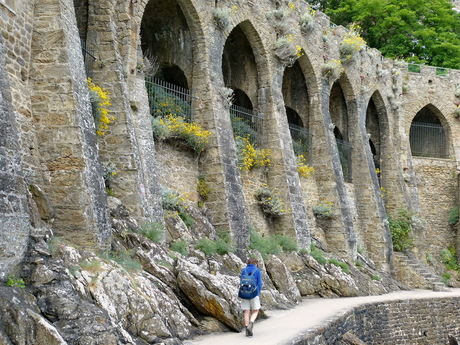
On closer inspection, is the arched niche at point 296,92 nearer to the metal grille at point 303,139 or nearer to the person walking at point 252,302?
the metal grille at point 303,139

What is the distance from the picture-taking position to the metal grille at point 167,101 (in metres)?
14.2

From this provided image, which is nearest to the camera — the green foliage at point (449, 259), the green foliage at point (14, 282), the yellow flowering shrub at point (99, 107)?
the green foliage at point (14, 282)

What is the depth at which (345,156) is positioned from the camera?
22484 millimetres

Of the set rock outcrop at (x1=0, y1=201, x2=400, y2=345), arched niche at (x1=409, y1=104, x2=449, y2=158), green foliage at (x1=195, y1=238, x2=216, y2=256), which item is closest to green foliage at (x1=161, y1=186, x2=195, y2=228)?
rock outcrop at (x1=0, y1=201, x2=400, y2=345)

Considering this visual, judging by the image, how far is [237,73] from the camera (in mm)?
18438

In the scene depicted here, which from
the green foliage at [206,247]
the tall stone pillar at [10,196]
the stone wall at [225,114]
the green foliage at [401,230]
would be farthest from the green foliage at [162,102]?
the green foliage at [401,230]

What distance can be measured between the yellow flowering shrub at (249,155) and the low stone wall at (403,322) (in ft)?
15.3

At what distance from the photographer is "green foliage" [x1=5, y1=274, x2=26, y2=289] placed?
265 inches

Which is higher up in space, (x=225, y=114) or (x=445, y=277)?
(x=225, y=114)

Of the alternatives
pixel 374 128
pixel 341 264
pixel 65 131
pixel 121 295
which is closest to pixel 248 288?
pixel 121 295

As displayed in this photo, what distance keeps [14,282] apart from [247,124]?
11.5 metres

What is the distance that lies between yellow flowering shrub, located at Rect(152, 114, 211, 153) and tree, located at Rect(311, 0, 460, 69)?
735 inches

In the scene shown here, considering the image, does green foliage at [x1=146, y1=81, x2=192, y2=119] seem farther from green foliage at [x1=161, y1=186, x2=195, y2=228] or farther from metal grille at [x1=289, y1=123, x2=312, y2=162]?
metal grille at [x1=289, y1=123, x2=312, y2=162]

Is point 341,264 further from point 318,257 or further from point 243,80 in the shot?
point 243,80
